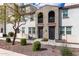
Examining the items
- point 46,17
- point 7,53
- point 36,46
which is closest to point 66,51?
point 36,46

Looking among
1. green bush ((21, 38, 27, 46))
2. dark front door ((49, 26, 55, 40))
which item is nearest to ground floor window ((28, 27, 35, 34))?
green bush ((21, 38, 27, 46))

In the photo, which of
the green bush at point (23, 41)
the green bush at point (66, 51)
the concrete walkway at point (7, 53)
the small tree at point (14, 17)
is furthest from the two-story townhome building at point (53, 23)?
the concrete walkway at point (7, 53)

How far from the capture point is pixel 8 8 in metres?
10.6

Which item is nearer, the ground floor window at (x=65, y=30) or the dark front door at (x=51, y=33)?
the ground floor window at (x=65, y=30)

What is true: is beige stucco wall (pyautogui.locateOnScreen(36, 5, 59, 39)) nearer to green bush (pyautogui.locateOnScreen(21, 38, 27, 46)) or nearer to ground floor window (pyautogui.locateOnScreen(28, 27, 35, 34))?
ground floor window (pyautogui.locateOnScreen(28, 27, 35, 34))

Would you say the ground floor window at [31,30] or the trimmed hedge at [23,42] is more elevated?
the ground floor window at [31,30]

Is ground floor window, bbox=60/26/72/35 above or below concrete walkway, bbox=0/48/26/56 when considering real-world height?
above

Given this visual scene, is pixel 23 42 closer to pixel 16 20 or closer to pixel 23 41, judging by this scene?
pixel 23 41

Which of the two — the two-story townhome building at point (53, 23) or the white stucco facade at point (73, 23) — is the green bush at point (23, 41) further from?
the white stucco facade at point (73, 23)

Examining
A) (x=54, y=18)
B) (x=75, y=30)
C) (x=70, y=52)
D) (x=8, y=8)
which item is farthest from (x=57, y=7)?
(x=8, y=8)

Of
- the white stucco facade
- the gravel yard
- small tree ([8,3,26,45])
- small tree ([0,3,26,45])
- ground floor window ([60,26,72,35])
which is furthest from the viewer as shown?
small tree ([0,3,26,45])

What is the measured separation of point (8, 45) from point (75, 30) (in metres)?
2.92

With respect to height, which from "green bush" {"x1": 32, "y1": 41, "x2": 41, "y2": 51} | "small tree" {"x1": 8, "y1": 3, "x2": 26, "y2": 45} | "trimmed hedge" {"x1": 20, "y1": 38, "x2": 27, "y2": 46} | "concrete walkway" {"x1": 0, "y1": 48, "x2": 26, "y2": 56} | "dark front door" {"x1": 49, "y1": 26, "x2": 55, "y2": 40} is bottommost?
"concrete walkway" {"x1": 0, "y1": 48, "x2": 26, "y2": 56}

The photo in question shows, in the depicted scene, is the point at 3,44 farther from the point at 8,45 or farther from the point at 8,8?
the point at 8,8
